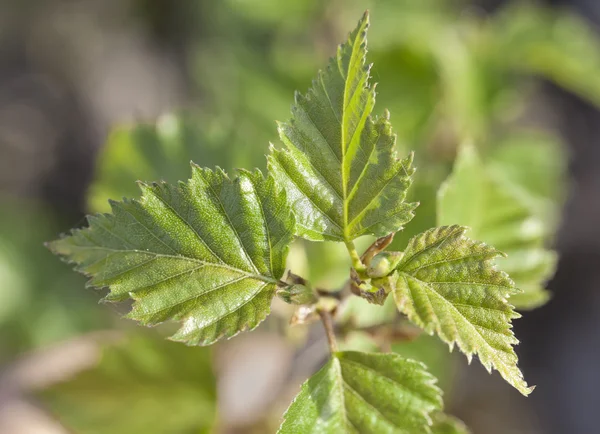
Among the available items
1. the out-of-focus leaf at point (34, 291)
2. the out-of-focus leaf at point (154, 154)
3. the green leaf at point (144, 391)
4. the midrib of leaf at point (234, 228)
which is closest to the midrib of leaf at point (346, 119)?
the midrib of leaf at point (234, 228)

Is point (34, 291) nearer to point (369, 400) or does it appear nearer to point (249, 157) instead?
point (249, 157)

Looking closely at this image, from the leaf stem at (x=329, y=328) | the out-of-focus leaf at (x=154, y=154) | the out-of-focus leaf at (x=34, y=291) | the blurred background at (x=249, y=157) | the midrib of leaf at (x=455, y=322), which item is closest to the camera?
the midrib of leaf at (x=455, y=322)

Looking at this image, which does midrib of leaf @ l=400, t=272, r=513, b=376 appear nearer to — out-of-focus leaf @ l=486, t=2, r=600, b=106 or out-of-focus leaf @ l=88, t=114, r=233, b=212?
out-of-focus leaf @ l=88, t=114, r=233, b=212

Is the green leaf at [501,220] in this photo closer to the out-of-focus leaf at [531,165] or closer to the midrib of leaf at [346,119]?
the midrib of leaf at [346,119]

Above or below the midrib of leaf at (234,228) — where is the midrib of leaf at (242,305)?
below

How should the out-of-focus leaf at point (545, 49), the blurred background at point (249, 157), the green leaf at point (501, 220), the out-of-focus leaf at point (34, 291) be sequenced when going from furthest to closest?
1. the out-of-focus leaf at point (34, 291)
2. the out-of-focus leaf at point (545, 49)
3. the blurred background at point (249, 157)
4. the green leaf at point (501, 220)

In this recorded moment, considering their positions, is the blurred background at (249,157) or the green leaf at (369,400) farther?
the blurred background at (249,157)

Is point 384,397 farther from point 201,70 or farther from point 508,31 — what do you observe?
point 201,70
